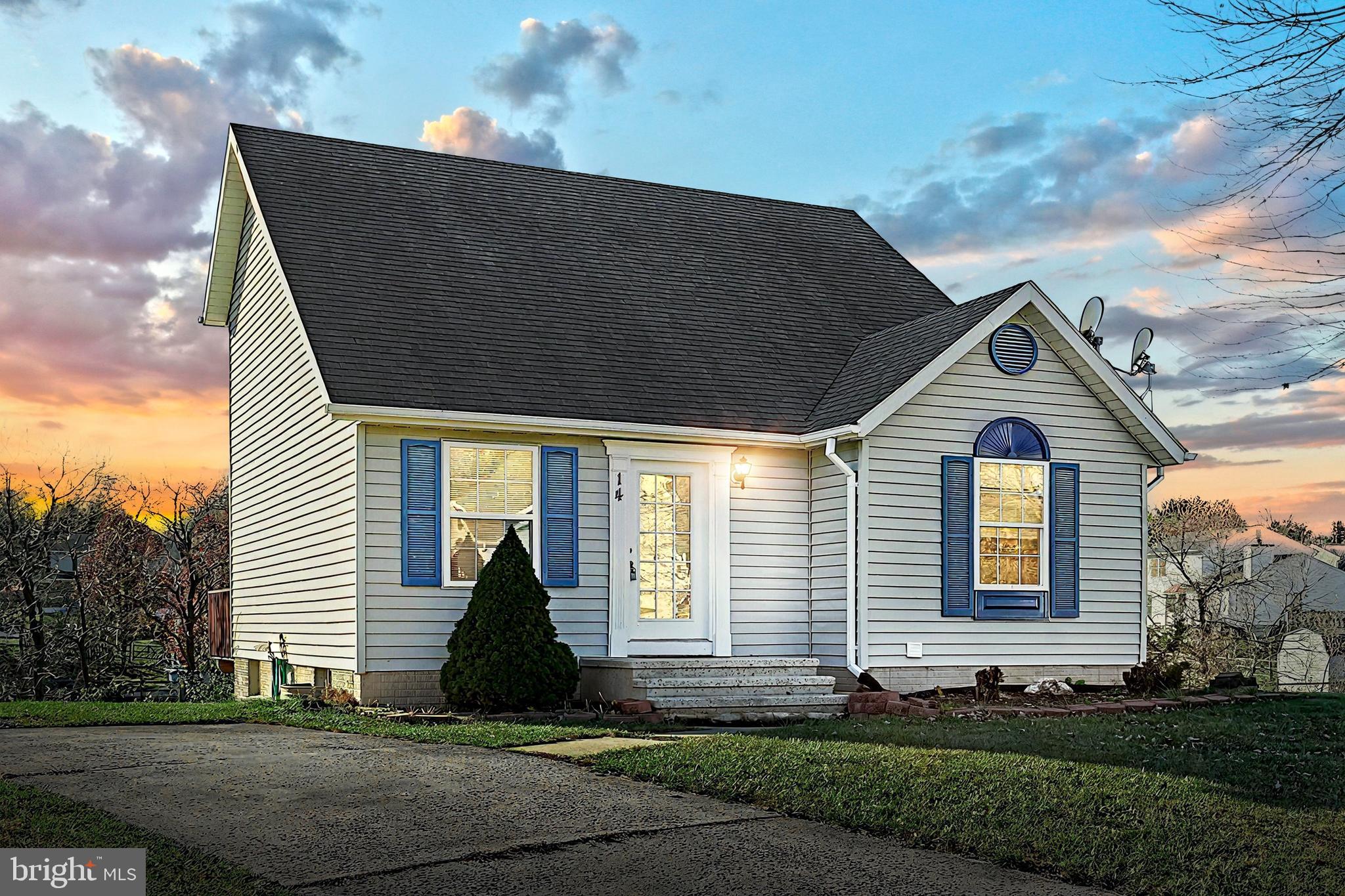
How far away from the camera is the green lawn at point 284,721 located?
10.3 m

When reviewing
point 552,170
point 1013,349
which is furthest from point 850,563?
point 552,170

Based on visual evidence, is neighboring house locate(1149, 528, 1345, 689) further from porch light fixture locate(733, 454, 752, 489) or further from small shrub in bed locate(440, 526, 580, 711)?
small shrub in bed locate(440, 526, 580, 711)

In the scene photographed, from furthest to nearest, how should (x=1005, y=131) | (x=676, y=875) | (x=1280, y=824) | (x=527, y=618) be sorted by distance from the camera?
1. (x=1005, y=131)
2. (x=527, y=618)
3. (x=1280, y=824)
4. (x=676, y=875)

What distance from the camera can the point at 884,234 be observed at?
73.3ft

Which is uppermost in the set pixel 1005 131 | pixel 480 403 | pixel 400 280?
pixel 1005 131

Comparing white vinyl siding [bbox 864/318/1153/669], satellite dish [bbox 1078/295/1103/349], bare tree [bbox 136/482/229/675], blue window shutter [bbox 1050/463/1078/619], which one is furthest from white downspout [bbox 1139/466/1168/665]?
bare tree [bbox 136/482/229/675]

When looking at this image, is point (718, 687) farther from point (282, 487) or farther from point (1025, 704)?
point (282, 487)

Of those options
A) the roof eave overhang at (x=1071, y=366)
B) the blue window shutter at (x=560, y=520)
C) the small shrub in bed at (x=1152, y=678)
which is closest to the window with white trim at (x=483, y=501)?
the blue window shutter at (x=560, y=520)

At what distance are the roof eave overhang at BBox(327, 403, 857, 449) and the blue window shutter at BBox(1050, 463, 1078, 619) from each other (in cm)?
298

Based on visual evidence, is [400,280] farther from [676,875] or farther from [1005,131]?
[676,875]

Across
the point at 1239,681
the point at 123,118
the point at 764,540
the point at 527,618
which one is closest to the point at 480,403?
the point at 527,618

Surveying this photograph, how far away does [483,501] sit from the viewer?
1375cm

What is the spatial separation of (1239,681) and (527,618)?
1007 centimetres

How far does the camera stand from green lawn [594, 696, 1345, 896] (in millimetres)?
6062
